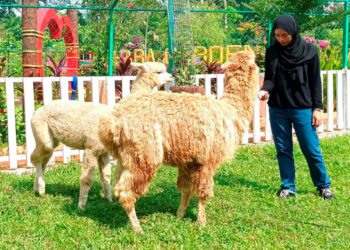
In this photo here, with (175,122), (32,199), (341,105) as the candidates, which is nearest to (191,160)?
(175,122)

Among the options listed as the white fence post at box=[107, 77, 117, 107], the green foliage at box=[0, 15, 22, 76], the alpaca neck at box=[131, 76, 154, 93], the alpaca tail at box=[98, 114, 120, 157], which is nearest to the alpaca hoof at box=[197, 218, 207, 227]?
the alpaca tail at box=[98, 114, 120, 157]

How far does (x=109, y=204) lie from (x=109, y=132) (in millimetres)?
1329

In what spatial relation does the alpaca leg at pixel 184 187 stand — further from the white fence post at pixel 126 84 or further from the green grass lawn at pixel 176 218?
the white fence post at pixel 126 84

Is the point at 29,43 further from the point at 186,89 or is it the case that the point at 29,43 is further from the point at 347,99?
the point at 347,99

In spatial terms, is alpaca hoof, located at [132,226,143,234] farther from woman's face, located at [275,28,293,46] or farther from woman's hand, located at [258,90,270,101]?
woman's face, located at [275,28,293,46]

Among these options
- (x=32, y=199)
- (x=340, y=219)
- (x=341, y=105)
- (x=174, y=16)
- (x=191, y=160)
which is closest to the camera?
(x=191, y=160)

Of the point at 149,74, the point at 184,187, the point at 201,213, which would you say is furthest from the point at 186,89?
the point at 201,213

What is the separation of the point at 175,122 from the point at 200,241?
104 centimetres

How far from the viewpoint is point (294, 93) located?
551cm

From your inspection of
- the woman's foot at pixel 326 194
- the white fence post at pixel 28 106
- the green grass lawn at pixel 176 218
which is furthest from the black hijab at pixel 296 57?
the white fence post at pixel 28 106

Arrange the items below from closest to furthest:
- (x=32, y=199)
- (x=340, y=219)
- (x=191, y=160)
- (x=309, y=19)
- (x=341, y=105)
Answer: (x=191, y=160) < (x=340, y=219) < (x=32, y=199) < (x=309, y=19) < (x=341, y=105)

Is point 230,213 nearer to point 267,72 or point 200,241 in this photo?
point 200,241

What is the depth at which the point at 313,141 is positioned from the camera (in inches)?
221

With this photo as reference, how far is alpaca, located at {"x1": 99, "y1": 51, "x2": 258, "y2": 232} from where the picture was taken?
14.5 feet
